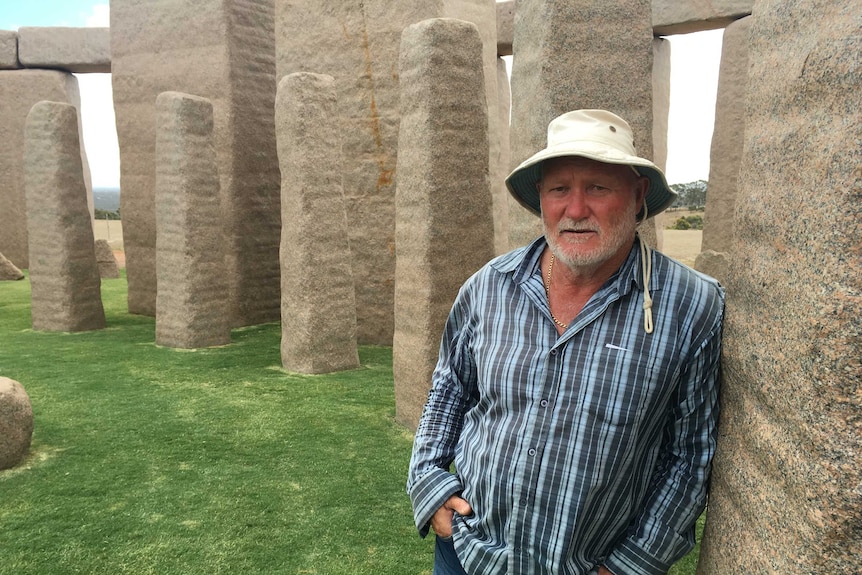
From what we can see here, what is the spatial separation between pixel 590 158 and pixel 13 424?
3.52 metres

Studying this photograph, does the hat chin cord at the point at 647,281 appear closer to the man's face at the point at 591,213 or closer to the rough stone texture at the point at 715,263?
Result: the man's face at the point at 591,213

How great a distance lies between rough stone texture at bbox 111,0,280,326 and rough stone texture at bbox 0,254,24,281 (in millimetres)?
4306

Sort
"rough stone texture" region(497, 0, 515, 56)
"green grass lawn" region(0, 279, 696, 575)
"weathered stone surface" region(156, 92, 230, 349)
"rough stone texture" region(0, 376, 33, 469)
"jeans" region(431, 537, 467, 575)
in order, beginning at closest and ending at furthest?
"jeans" region(431, 537, 467, 575) → "green grass lawn" region(0, 279, 696, 575) → "rough stone texture" region(0, 376, 33, 469) → "weathered stone surface" region(156, 92, 230, 349) → "rough stone texture" region(497, 0, 515, 56)

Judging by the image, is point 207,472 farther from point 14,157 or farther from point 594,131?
point 14,157

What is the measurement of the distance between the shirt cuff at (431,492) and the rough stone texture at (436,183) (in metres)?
2.42

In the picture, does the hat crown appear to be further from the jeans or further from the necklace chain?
the jeans

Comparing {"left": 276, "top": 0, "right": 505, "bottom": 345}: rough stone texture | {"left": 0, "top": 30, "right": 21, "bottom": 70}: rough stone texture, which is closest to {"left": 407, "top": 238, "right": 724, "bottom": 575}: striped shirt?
{"left": 276, "top": 0, "right": 505, "bottom": 345}: rough stone texture

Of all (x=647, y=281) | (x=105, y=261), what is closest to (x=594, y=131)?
(x=647, y=281)

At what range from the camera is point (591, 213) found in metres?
1.48

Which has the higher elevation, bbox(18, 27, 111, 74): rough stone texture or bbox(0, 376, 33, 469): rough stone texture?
bbox(18, 27, 111, 74): rough stone texture

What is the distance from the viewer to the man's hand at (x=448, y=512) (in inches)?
62.9

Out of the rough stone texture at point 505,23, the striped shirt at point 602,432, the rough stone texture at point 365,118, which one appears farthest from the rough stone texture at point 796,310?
the rough stone texture at point 505,23

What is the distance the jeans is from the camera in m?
1.63

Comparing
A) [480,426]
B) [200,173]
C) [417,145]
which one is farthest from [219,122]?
[480,426]
